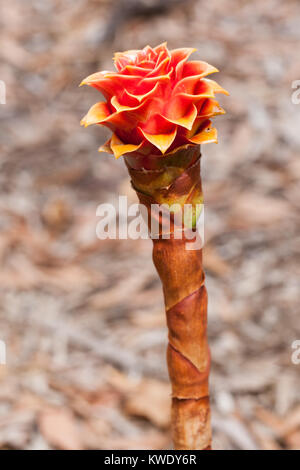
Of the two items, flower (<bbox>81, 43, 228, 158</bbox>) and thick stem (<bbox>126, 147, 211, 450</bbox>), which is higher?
flower (<bbox>81, 43, 228, 158</bbox>)

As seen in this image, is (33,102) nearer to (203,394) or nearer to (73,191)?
(73,191)

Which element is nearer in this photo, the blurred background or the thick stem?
the thick stem

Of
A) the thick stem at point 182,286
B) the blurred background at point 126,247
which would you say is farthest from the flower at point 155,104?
the blurred background at point 126,247

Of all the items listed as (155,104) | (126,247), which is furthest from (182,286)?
(126,247)

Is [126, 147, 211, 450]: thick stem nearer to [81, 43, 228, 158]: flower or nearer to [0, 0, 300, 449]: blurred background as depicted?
[81, 43, 228, 158]: flower

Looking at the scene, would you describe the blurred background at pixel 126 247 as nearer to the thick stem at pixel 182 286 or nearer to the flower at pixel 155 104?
the thick stem at pixel 182 286

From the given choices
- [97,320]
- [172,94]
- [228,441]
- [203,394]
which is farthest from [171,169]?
[97,320]

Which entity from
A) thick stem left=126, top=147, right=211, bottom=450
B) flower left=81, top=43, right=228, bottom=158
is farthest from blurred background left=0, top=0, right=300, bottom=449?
flower left=81, top=43, right=228, bottom=158
